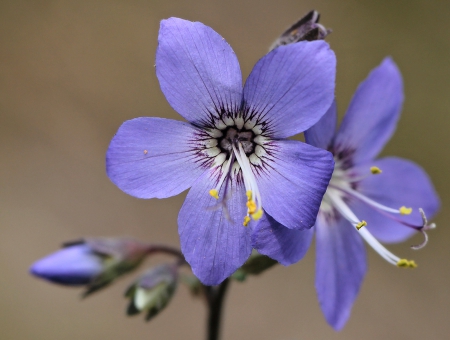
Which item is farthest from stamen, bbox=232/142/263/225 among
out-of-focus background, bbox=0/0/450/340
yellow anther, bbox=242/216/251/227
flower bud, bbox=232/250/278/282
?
out-of-focus background, bbox=0/0/450/340

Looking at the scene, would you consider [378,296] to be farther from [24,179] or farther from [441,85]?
[24,179]

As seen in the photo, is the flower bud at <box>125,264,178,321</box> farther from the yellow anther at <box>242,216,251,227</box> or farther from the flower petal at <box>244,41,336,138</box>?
the flower petal at <box>244,41,336,138</box>

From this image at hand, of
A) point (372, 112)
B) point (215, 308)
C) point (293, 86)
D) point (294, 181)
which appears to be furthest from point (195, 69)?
point (215, 308)

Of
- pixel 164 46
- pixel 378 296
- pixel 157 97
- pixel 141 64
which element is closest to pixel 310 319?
pixel 378 296

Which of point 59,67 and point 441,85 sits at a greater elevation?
point 59,67


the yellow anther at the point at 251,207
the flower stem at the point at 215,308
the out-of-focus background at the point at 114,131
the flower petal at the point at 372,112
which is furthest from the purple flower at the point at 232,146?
the out-of-focus background at the point at 114,131

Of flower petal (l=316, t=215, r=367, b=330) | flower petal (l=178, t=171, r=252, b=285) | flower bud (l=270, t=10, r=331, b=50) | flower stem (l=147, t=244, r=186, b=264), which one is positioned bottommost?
flower petal (l=316, t=215, r=367, b=330)

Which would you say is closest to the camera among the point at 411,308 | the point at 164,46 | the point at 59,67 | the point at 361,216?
the point at 164,46
